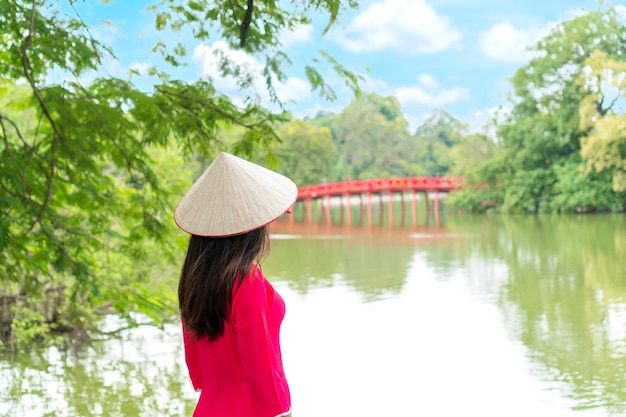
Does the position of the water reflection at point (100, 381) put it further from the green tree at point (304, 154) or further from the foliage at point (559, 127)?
the green tree at point (304, 154)

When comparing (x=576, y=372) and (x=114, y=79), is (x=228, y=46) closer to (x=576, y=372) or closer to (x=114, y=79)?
(x=114, y=79)

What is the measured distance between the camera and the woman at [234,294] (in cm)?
159

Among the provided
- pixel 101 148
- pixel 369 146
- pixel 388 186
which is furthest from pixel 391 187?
pixel 101 148

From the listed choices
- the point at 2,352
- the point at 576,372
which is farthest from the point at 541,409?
the point at 2,352

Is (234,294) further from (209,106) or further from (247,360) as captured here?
(209,106)

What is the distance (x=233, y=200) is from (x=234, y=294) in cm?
17

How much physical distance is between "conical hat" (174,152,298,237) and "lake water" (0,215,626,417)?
3403 mm

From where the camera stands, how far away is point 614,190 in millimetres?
21953

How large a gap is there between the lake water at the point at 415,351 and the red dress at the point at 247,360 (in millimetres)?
3354

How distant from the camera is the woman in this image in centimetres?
159

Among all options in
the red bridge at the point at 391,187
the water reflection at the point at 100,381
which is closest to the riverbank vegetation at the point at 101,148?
the water reflection at the point at 100,381

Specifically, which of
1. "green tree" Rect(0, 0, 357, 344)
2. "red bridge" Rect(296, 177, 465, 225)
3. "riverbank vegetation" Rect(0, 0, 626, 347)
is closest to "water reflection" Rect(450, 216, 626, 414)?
"riverbank vegetation" Rect(0, 0, 626, 347)

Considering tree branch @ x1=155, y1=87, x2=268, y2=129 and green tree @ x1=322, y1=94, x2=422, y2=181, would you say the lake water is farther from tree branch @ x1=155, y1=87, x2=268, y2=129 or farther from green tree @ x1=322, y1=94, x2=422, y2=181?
green tree @ x1=322, y1=94, x2=422, y2=181

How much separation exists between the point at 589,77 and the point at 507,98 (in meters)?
3.57
